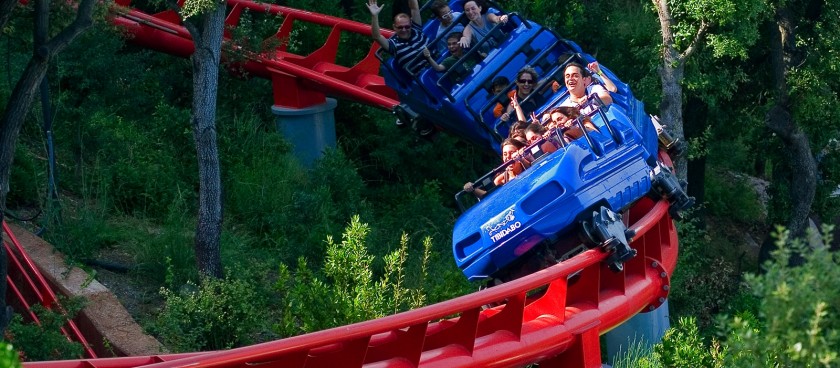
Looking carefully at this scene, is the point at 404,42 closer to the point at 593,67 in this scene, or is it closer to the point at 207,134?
the point at 593,67

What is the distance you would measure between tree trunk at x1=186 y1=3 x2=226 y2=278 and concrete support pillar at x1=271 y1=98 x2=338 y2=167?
364 cm

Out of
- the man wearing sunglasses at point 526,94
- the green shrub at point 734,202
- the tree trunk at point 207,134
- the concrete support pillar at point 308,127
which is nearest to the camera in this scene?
the tree trunk at point 207,134

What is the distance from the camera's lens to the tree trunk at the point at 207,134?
8.95m

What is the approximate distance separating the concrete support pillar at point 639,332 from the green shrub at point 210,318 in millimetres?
3298

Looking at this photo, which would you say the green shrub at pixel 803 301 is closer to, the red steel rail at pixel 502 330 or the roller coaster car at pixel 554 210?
the red steel rail at pixel 502 330

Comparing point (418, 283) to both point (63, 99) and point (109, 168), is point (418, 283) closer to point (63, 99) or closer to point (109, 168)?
point (109, 168)

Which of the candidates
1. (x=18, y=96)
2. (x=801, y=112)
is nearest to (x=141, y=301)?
(x=18, y=96)

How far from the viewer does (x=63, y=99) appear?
11938mm

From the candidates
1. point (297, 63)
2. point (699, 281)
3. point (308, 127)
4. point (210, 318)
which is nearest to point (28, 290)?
point (210, 318)

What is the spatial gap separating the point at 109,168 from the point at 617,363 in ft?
15.1

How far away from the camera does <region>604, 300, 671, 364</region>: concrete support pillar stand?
10.3 metres

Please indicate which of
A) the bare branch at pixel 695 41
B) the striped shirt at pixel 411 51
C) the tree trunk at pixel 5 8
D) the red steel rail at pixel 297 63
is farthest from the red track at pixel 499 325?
the bare branch at pixel 695 41

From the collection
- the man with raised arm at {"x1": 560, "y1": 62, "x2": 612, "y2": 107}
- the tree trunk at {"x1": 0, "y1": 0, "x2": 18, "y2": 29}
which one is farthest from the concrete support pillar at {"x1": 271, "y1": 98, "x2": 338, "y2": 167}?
the tree trunk at {"x1": 0, "y1": 0, "x2": 18, "y2": 29}

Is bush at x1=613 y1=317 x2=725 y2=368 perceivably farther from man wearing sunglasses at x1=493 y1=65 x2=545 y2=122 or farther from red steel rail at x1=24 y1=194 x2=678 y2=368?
man wearing sunglasses at x1=493 y1=65 x2=545 y2=122
